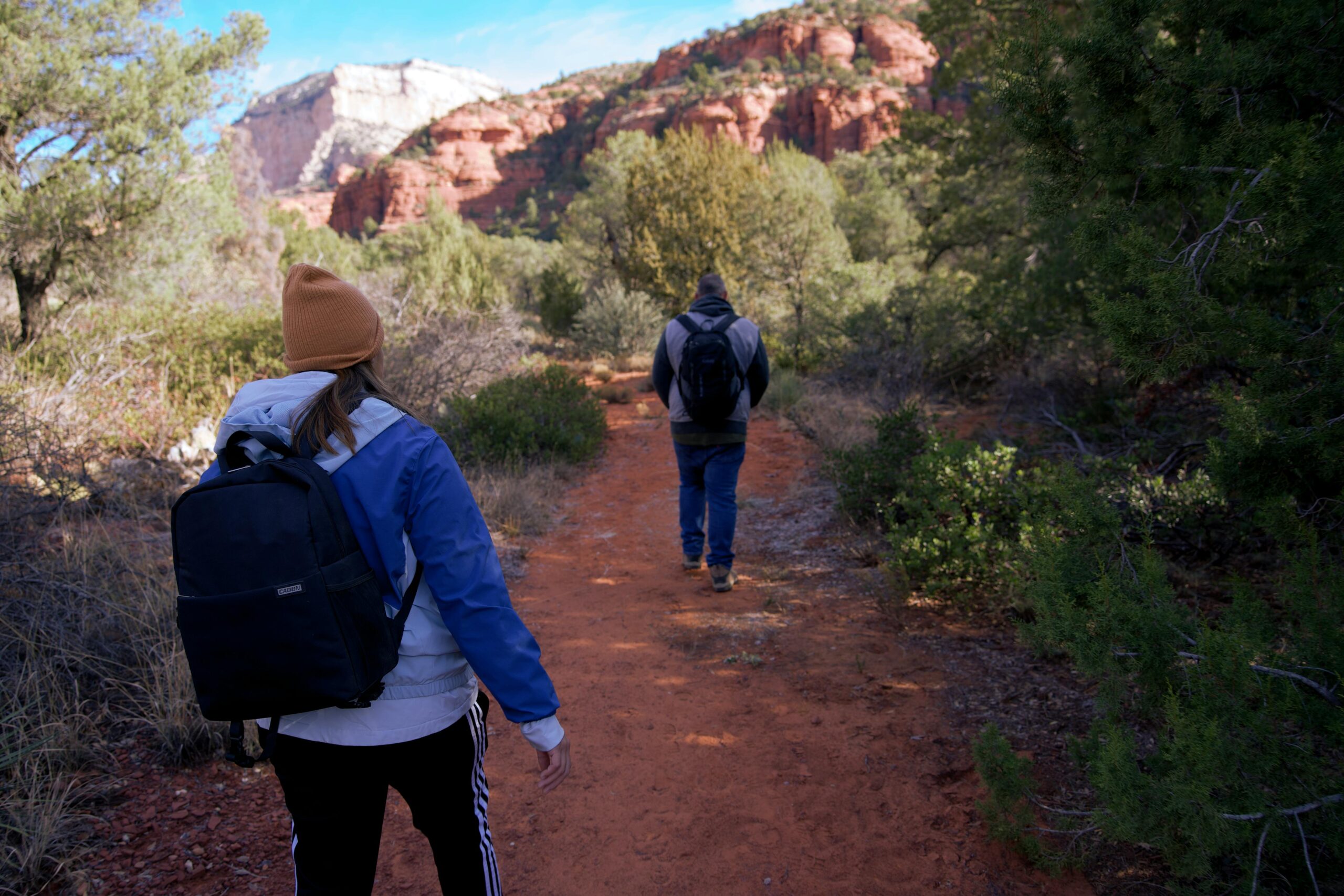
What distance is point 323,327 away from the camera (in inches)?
63.3

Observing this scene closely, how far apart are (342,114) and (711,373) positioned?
13655 cm

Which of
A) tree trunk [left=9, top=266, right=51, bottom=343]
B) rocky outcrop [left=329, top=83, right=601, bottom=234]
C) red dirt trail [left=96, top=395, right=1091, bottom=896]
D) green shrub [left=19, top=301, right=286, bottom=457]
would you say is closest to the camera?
red dirt trail [left=96, top=395, right=1091, bottom=896]

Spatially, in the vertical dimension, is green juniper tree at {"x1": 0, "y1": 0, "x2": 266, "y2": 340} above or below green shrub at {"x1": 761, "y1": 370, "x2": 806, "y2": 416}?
above

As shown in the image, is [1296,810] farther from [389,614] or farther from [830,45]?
[830,45]

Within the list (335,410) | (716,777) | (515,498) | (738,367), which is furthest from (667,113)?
(335,410)

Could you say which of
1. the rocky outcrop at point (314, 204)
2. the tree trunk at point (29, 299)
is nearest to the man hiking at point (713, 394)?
the tree trunk at point (29, 299)

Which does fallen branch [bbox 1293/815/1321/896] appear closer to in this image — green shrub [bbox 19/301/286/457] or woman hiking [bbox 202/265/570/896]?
woman hiking [bbox 202/265/570/896]

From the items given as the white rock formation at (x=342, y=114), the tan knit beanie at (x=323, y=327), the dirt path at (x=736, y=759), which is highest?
the white rock formation at (x=342, y=114)

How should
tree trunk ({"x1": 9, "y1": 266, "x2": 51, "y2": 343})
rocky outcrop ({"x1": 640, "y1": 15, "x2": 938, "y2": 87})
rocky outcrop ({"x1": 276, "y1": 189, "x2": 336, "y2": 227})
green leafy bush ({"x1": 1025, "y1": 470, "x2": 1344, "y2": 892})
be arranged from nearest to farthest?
1. green leafy bush ({"x1": 1025, "y1": 470, "x2": 1344, "y2": 892})
2. tree trunk ({"x1": 9, "y1": 266, "x2": 51, "y2": 343})
3. rocky outcrop ({"x1": 640, "y1": 15, "x2": 938, "y2": 87})
4. rocky outcrop ({"x1": 276, "y1": 189, "x2": 336, "y2": 227})

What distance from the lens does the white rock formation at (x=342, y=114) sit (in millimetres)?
109938

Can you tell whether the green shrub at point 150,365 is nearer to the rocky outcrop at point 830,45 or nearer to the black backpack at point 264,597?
the black backpack at point 264,597

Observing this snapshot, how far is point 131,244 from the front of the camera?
30.9 ft

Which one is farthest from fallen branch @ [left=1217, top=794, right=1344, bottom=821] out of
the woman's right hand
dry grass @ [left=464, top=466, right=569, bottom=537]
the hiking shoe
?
dry grass @ [left=464, top=466, right=569, bottom=537]

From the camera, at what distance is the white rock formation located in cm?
10994
